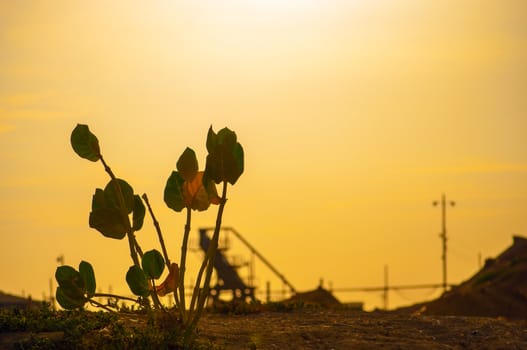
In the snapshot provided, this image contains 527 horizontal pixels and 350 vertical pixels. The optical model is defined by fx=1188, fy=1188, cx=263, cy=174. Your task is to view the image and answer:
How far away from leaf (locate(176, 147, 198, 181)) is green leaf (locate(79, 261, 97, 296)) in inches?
73.5

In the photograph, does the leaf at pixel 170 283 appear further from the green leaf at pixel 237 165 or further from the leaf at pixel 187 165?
the green leaf at pixel 237 165

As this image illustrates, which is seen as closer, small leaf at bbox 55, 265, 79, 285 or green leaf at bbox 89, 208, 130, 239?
small leaf at bbox 55, 265, 79, 285

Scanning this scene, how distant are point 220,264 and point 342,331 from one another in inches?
1479

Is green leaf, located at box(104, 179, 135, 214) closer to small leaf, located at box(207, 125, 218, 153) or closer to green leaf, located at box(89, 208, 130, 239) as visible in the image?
green leaf, located at box(89, 208, 130, 239)

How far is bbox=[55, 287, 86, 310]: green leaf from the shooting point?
16.9 m

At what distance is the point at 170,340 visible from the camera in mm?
16203

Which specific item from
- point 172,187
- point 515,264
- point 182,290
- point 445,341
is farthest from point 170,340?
point 515,264

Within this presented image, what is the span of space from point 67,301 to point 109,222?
127 cm

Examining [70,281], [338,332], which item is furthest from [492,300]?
[70,281]

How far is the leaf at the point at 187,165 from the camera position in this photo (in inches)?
668

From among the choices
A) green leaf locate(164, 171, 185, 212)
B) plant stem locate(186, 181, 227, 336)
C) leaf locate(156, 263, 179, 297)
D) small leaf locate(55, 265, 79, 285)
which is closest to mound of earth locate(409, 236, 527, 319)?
green leaf locate(164, 171, 185, 212)

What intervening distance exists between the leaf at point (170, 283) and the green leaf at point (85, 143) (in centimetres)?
195

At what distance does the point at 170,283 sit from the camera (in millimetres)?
17016

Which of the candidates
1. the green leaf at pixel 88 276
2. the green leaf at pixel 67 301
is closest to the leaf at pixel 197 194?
the green leaf at pixel 88 276
